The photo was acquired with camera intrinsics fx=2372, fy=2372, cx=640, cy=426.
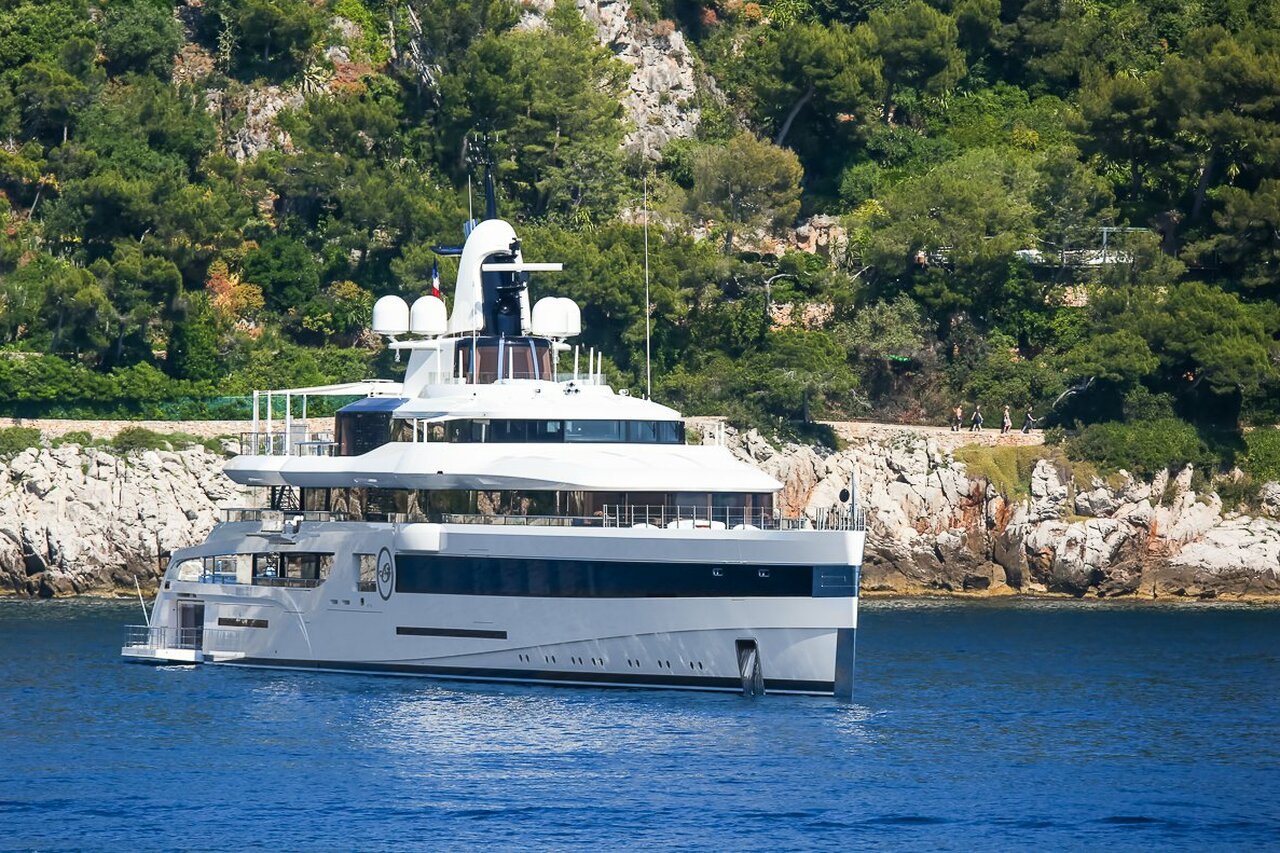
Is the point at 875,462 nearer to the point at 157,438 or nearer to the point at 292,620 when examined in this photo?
the point at 157,438

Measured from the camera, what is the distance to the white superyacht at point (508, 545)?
48.9 meters

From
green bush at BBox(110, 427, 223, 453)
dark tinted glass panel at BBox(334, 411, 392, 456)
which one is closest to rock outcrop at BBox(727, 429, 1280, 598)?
green bush at BBox(110, 427, 223, 453)

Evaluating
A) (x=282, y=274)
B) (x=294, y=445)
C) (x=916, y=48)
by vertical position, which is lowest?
(x=294, y=445)

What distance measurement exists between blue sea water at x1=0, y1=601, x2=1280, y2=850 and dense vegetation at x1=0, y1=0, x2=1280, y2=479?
2465 cm

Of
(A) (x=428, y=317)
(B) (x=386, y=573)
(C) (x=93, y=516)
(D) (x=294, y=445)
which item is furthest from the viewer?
(C) (x=93, y=516)

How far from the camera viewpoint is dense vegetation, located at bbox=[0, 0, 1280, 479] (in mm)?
82000

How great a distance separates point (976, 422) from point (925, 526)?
5875 millimetres

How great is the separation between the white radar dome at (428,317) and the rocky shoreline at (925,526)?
2018 cm

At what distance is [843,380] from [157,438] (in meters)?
23.2

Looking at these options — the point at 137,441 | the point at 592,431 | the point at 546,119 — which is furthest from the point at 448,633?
the point at 546,119

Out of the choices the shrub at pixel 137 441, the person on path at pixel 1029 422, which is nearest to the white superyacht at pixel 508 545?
the shrub at pixel 137 441

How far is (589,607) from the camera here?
49938 mm

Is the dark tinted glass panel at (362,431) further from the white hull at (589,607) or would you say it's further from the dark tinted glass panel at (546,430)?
the dark tinted glass panel at (546,430)

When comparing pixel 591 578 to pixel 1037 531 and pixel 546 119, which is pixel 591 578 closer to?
pixel 1037 531
